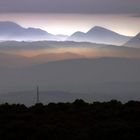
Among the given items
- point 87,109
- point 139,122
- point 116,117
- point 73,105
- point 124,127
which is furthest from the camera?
point 73,105

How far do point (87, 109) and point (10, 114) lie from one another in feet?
19.0

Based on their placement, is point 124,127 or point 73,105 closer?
point 124,127

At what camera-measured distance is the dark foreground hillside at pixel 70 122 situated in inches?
952

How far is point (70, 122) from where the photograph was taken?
2770 cm

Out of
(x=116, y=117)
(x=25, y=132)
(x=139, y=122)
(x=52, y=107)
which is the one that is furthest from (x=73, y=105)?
(x=25, y=132)

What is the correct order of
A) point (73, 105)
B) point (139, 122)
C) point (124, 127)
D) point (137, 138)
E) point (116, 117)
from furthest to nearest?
point (73, 105) → point (116, 117) → point (139, 122) → point (124, 127) → point (137, 138)

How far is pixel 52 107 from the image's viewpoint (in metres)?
34.0

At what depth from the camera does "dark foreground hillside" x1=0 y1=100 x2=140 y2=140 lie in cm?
2419

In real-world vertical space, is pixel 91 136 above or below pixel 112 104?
below

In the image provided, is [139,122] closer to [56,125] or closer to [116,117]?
[116,117]

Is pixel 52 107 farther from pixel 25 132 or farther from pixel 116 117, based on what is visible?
pixel 25 132

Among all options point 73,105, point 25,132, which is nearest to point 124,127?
point 25,132

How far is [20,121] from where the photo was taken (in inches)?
1065

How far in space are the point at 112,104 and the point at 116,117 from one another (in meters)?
7.14
